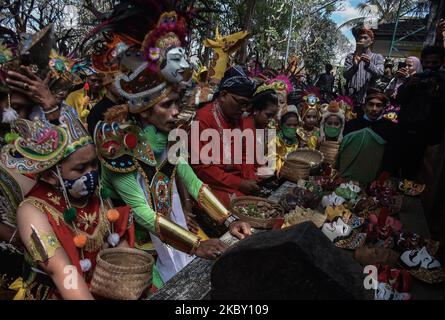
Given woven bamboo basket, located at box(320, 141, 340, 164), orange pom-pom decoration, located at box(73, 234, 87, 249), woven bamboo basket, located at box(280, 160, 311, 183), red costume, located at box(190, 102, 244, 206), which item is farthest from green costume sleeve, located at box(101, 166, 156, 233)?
woven bamboo basket, located at box(320, 141, 340, 164)

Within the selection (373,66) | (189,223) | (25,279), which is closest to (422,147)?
(373,66)

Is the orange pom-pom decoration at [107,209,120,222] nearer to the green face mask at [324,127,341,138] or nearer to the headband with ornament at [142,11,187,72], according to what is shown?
the headband with ornament at [142,11,187,72]

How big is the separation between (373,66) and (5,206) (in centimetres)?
675

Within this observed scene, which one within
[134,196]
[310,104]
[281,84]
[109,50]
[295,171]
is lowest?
[295,171]

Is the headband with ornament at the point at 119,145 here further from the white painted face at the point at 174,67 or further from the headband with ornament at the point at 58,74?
the headband with ornament at the point at 58,74

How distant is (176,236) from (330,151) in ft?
10.7

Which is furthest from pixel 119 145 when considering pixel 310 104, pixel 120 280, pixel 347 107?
pixel 347 107

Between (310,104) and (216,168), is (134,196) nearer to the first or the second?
(216,168)

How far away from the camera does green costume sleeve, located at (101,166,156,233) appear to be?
217cm

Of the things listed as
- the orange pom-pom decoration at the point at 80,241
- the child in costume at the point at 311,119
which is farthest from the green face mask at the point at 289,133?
the orange pom-pom decoration at the point at 80,241

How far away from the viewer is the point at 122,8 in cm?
238

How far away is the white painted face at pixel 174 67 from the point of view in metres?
2.28

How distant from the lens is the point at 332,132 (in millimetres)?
5371

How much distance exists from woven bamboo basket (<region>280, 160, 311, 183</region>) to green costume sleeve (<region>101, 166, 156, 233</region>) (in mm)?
2133
